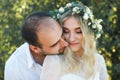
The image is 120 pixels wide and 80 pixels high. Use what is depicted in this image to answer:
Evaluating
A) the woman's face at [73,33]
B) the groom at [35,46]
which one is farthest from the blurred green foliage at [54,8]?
the groom at [35,46]

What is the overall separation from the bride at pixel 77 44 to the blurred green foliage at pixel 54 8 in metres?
2.07

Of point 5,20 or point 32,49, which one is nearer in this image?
point 32,49

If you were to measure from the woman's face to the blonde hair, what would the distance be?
0.12ft

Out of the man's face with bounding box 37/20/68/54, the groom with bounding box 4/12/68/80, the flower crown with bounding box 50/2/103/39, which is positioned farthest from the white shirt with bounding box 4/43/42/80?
the flower crown with bounding box 50/2/103/39

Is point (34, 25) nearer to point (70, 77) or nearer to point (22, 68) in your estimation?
point (22, 68)

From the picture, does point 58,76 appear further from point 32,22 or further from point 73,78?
point 32,22

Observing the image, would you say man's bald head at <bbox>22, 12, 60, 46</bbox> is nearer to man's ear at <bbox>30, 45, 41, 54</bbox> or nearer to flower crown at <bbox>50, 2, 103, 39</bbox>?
man's ear at <bbox>30, 45, 41, 54</bbox>

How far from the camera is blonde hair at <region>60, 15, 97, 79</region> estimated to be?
4.59 metres

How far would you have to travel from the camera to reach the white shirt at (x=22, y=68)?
4238mm

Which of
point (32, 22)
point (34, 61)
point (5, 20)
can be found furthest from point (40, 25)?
point (5, 20)

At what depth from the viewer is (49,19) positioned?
415cm

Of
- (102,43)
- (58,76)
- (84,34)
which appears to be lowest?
(102,43)

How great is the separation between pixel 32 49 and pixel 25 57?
12 centimetres

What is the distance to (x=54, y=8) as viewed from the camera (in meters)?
7.12
